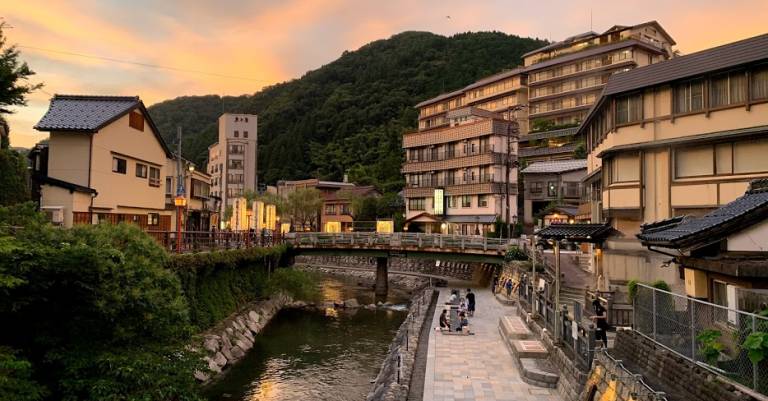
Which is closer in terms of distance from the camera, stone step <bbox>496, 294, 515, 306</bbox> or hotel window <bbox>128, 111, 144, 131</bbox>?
hotel window <bbox>128, 111, 144, 131</bbox>

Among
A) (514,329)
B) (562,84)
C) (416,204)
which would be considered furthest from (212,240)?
(562,84)

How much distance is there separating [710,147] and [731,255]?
13.4 m

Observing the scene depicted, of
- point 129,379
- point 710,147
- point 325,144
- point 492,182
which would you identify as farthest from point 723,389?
point 325,144

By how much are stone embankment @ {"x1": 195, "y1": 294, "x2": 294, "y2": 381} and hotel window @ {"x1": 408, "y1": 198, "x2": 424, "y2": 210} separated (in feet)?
104

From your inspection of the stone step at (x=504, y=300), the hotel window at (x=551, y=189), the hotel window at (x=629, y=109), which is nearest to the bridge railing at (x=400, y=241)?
the stone step at (x=504, y=300)

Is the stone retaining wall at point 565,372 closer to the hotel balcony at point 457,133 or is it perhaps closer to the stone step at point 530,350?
the stone step at point 530,350

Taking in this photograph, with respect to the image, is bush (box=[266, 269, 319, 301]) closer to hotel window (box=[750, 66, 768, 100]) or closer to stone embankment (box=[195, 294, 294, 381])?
stone embankment (box=[195, 294, 294, 381])

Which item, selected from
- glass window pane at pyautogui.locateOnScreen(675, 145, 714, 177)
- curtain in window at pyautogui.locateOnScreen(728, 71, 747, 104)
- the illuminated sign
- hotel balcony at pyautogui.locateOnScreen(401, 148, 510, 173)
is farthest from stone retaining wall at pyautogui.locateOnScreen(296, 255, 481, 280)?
curtain in window at pyautogui.locateOnScreen(728, 71, 747, 104)

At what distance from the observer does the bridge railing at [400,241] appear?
137 feet

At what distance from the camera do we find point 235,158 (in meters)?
94.0

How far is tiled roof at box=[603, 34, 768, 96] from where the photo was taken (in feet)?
63.6

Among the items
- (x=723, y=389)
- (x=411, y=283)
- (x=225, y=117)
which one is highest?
(x=225, y=117)

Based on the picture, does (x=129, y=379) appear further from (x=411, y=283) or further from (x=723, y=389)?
(x=411, y=283)

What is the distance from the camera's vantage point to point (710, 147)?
20.9 m
